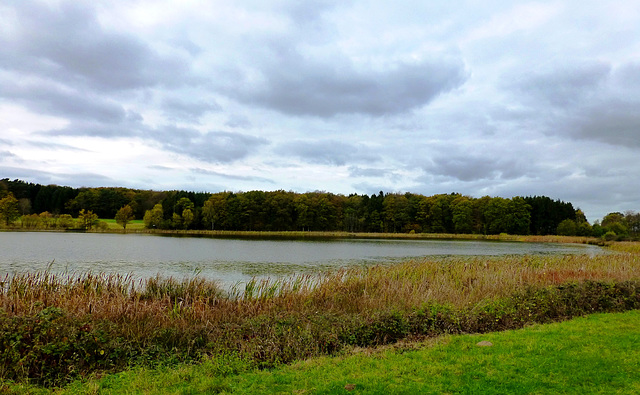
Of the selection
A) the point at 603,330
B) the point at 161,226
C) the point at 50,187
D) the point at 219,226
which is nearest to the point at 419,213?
the point at 219,226

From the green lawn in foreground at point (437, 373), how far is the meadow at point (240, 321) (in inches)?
19.7

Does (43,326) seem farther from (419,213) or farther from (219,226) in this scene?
(419,213)

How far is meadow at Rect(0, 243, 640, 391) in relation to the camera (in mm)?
6641

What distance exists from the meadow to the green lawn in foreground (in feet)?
1.64

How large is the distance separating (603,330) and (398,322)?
14.1ft

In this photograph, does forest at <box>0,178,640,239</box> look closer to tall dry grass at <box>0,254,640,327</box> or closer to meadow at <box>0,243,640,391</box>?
tall dry grass at <box>0,254,640,327</box>

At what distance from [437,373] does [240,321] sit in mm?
4312

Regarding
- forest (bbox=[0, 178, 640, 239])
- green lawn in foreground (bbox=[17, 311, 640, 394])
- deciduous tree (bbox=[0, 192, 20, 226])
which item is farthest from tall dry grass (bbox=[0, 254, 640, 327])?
deciduous tree (bbox=[0, 192, 20, 226])

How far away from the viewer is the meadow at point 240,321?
6641 mm

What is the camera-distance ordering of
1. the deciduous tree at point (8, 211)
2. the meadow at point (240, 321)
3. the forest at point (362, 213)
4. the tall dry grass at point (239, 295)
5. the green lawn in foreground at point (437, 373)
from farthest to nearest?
the forest at point (362, 213), the deciduous tree at point (8, 211), the tall dry grass at point (239, 295), the meadow at point (240, 321), the green lawn in foreground at point (437, 373)

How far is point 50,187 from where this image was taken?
390 feet

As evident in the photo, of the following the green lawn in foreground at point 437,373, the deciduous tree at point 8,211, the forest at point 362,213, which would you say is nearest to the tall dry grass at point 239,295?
the green lawn in foreground at point 437,373

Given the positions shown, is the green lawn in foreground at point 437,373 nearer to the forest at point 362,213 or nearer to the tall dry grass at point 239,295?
the tall dry grass at point 239,295

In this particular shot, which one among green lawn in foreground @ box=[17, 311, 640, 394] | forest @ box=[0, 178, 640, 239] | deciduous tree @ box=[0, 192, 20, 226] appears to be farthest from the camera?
forest @ box=[0, 178, 640, 239]
